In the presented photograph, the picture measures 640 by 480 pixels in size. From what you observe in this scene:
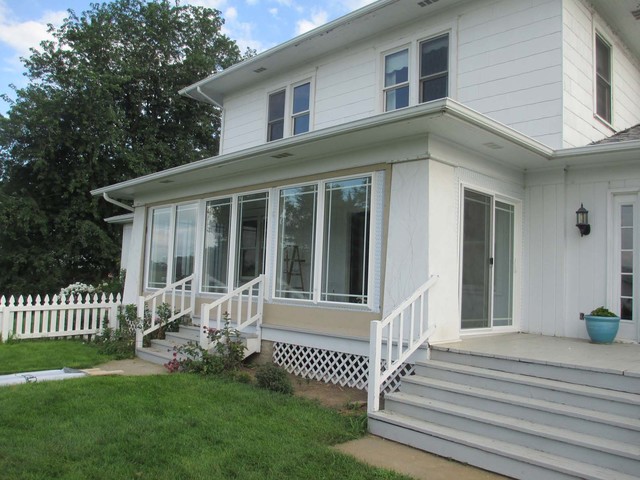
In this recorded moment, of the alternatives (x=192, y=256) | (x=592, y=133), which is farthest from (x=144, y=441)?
(x=592, y=133)

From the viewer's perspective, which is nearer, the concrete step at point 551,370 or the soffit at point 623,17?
the concrete step at point 551,370

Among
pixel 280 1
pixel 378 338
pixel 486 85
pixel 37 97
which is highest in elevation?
pixel 280 1

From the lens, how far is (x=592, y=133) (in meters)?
7.73

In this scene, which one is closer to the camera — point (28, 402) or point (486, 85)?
point (28, 402)

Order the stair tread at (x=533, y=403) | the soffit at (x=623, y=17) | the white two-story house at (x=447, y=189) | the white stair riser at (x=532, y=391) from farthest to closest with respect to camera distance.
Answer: the soffit at (x=623, y=17), the white two-story house at (x=447, y=189), the white stair riser at (x=532, y=391), the stair tread at (x=533, y=403)

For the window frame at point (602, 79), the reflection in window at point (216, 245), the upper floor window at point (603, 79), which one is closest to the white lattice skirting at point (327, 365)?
the reflection in window at point (216, 245)

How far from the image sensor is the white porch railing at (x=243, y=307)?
732cm

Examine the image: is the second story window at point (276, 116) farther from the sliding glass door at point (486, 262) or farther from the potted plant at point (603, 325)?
the potted plant at point (603, 325)

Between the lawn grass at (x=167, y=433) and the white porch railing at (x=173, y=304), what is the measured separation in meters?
2.83

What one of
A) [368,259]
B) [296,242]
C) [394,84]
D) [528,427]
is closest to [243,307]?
[296,242]

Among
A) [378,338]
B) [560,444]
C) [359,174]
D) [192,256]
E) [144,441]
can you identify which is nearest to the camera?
[560,444]

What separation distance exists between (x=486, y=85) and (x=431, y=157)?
263 cm

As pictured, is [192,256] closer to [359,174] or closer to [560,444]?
[359,174]

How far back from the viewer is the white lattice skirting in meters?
6.46
